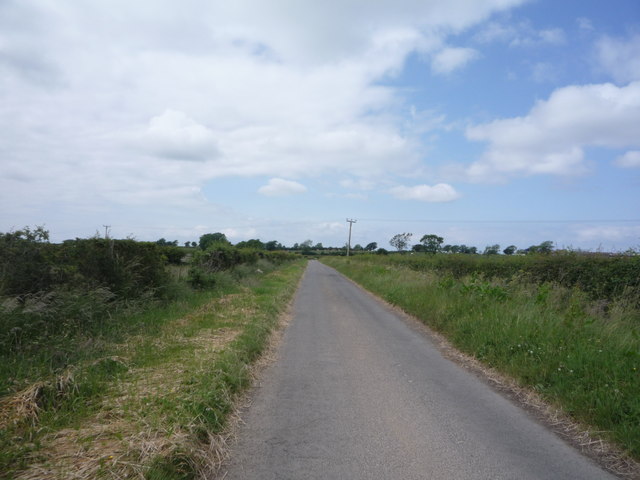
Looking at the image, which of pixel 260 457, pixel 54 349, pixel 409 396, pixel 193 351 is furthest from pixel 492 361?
pixel 54 349

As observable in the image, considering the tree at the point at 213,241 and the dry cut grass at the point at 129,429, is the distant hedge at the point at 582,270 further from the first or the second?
the tree at the point at 213,241

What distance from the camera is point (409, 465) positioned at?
3.50 m

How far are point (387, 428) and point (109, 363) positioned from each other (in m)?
3.87

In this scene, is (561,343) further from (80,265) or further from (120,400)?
(80,265)

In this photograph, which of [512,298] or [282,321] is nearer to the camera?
[512,298]

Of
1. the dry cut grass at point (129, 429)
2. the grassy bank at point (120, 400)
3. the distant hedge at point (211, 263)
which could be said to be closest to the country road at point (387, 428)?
the grassy bank at point (120, 400)

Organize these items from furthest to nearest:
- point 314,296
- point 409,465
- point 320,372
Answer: point 314,296, point 320,372, point 409,465

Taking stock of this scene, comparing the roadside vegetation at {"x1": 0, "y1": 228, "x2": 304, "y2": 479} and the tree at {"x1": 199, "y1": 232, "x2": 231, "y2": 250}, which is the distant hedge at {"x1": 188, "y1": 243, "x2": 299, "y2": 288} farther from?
the roadside vegetation at {"x1": 0, "y1": 228, "x2": 304, "y2": 479}

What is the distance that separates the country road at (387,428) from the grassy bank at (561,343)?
0.63m

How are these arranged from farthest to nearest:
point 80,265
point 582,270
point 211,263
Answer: point 211,263, point 582,270, point 80,265

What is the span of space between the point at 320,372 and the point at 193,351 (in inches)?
84.5

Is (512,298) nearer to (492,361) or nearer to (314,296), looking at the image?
(492,361)

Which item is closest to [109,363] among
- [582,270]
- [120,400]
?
[120,400]

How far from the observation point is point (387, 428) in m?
4.23
